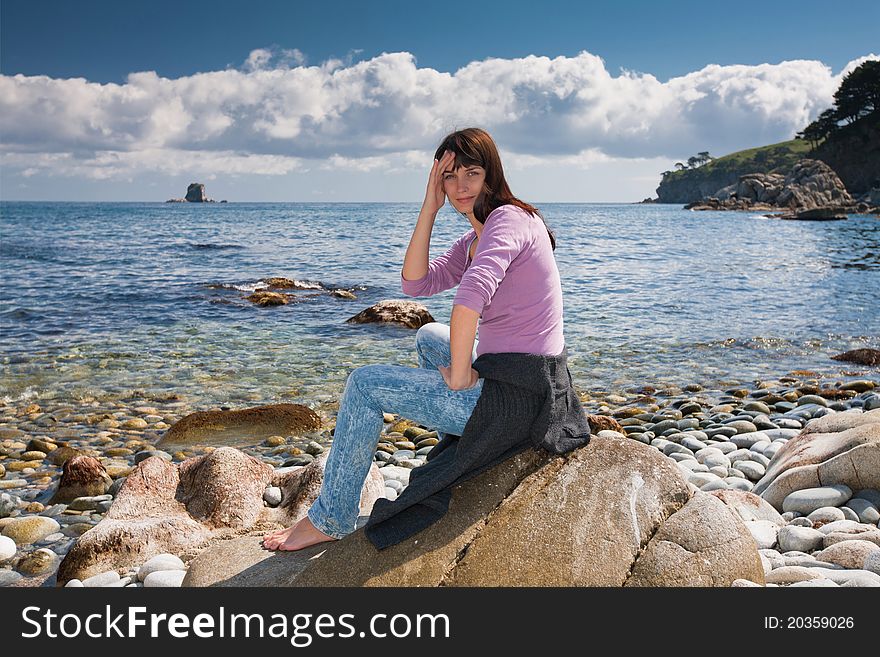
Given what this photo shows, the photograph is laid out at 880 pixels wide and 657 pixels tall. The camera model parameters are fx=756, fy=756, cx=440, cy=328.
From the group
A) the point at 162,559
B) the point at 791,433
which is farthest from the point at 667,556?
the point at 791,433

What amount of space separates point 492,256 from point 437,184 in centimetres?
86

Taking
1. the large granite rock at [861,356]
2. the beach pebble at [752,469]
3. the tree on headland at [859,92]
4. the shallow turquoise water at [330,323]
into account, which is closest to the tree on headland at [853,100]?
the tree on headland at [859,92]

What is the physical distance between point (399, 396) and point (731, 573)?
6.77ft

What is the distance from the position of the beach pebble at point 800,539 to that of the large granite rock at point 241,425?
6049 mm

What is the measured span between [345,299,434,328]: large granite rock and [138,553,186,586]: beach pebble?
41.3 feet

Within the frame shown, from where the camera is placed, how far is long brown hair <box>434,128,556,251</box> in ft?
14.1

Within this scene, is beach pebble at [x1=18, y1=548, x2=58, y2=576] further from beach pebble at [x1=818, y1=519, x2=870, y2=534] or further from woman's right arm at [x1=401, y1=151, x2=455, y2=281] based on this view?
beach pebble at [x1=818, y1=519, x2=870, y2=534]

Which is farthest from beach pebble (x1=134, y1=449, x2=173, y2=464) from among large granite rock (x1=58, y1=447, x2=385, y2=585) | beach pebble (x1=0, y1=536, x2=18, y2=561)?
beach pebble (x1=0, y1=536, x2=18, y2=561)

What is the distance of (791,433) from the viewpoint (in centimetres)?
891

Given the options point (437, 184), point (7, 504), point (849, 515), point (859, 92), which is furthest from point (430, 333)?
point (859, 92)

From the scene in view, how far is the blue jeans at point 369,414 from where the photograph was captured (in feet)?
13.9

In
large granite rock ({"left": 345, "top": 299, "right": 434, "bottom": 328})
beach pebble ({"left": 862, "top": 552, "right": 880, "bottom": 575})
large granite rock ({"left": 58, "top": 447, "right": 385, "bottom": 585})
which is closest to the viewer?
beach pebble ({"left": 862, "top": 552, "right": 880, "bottom": 575})

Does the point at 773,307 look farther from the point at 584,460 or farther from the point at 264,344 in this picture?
the point at 584,460

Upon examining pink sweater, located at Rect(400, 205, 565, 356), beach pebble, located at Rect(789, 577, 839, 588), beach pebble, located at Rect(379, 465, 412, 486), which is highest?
pink sweater, located at Rect(400, 205, 565, 356)
